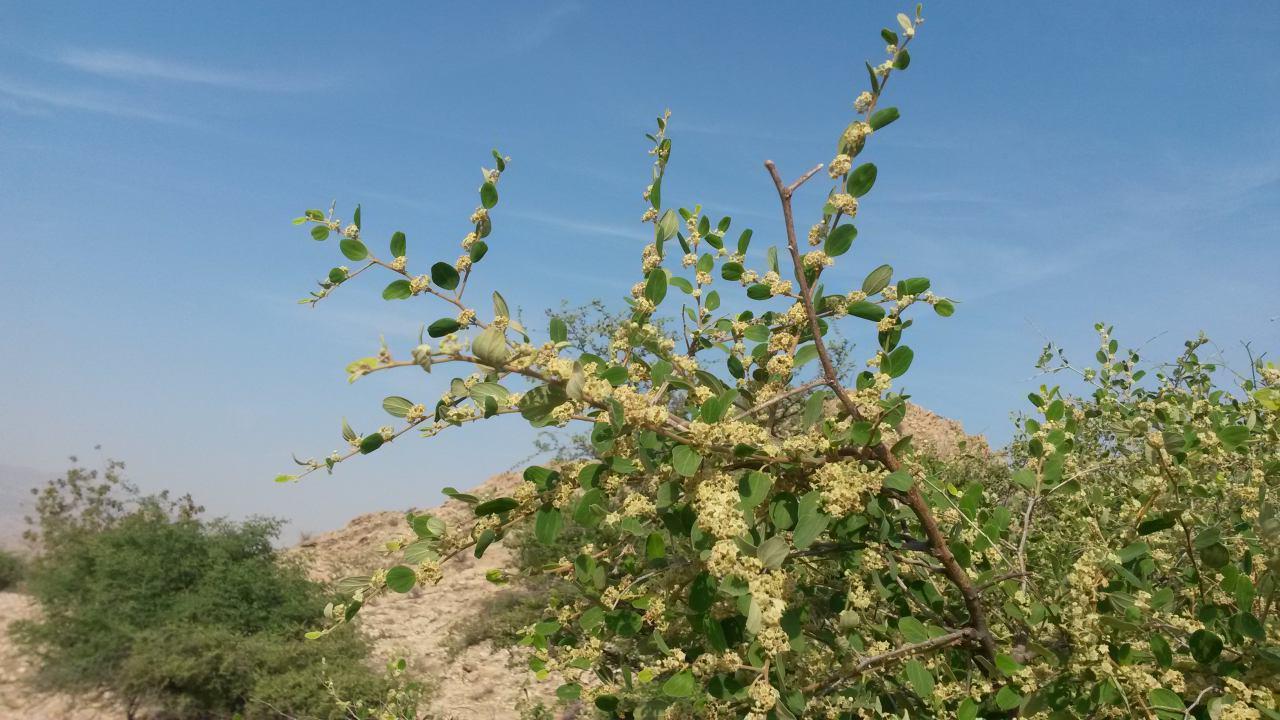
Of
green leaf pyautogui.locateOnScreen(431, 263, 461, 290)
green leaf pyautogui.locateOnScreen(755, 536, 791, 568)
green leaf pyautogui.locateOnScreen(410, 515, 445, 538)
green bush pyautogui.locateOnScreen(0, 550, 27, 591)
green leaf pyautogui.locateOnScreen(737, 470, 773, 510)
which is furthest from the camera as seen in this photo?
green bush pyautogui.locateOnScreen(0, 550, 27, 591)

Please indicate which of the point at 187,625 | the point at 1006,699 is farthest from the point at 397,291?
the point at 187,625

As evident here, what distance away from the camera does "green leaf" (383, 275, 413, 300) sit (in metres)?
2.03

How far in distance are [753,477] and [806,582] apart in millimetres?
1365

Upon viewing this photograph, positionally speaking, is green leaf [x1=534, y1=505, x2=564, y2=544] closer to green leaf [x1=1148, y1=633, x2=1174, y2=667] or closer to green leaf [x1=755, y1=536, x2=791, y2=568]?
green leaf [x1=755, y1=536, x2=791, y2=568]

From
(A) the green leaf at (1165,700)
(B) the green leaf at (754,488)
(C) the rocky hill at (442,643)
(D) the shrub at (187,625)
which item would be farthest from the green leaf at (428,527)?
(D) the shrub at (187,625)

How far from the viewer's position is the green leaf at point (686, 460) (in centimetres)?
182

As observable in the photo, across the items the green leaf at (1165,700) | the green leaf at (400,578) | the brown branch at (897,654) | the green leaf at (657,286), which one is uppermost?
the green leaf at (657,286)

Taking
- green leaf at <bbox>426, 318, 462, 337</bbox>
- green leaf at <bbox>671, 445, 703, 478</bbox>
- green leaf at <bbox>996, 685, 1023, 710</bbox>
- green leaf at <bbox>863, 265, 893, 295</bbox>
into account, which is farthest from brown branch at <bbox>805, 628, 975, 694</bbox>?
green leaf at <bbox>426, 318, 462, 337</bbox>

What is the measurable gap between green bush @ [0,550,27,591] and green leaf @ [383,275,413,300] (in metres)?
21.7

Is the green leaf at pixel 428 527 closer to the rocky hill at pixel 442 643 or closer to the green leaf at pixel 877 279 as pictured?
the green leaf at pixel 877 279

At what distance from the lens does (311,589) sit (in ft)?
42.0

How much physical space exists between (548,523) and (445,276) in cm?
66

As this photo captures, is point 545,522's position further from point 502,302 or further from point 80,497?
point 80,497

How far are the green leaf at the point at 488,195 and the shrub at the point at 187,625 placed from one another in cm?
841
